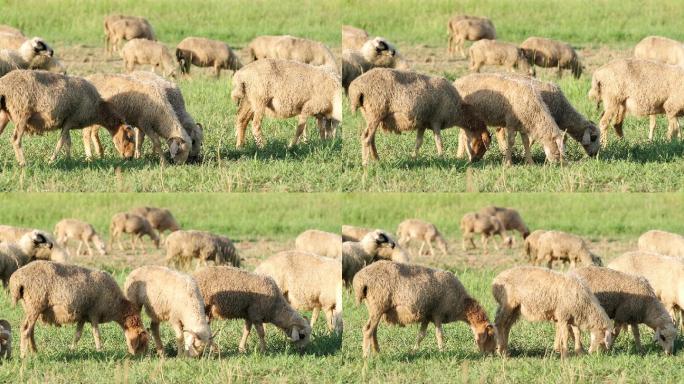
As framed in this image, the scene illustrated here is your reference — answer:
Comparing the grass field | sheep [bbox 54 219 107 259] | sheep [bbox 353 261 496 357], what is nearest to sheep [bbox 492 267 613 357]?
sheep [bbox 353 261 496 357]

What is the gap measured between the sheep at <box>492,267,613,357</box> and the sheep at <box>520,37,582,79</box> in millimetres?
11888

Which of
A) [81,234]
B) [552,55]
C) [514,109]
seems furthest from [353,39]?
[514,109]

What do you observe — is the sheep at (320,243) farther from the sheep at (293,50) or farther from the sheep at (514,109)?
the sheep at (293,50)

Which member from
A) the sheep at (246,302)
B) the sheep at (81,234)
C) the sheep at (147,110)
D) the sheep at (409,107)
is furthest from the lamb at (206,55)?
the sheep at (246,302)

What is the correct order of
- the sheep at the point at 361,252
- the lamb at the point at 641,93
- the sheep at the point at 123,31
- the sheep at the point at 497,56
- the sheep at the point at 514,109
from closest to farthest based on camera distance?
the sheep at the point at 514,109 → the sheep at the point at 361,252 → the lamb at the point at 641,93 → the sheep at the point at 497,56 → the sheep at the point at 123,31

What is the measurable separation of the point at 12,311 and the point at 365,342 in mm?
5358

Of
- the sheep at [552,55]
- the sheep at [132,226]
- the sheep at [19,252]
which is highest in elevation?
the sheep at [552,55]

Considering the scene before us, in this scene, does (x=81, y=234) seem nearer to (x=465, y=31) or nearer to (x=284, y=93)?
(x=284, y=93)

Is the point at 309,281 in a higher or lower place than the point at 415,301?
lower

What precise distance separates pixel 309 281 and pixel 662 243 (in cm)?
660

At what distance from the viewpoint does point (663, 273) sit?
61.0 feet

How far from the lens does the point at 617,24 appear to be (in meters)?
33.1

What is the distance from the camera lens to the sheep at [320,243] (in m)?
21.7

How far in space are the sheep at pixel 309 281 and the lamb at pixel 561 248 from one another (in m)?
6.52
